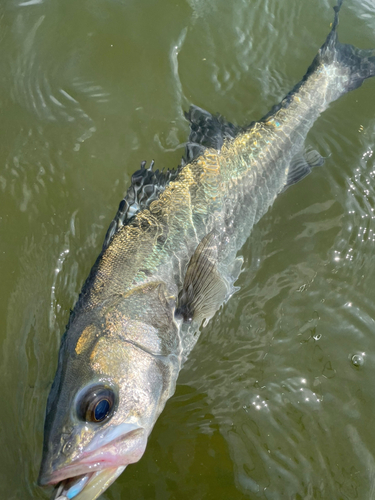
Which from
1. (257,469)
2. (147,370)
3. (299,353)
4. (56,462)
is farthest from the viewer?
(299,353)

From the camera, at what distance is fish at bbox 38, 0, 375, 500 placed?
207 centimetres

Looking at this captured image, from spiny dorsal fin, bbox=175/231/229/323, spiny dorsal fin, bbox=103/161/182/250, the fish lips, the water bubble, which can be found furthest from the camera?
the water bubble

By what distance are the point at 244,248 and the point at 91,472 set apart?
6.97 ft

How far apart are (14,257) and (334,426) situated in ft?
9.56

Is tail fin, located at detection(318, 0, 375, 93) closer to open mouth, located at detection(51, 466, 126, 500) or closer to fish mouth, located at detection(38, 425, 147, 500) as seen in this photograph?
fish mouth, located at detection(38, 425, 147, 500)

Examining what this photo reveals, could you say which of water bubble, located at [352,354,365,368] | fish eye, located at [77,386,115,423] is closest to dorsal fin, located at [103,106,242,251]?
fish eye, located at [77,386,115,423]

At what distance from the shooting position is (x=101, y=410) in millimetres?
2104

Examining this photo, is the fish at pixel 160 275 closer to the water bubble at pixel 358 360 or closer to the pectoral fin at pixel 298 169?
the pectoral fin at pixel 298 169

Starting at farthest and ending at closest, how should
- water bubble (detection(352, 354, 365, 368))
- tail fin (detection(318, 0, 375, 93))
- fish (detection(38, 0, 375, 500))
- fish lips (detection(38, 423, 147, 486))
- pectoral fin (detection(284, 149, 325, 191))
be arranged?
tail fin (detection(318, 0, 375, 93)) → pectoral fin (detection(284, 149, 325, 191)) → water bubble (detection(352, 354, 365, 368)) → fish (detection(38, 0, 375, 500)) → fish lips (detection(38, 423, 147, 486))

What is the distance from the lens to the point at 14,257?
364cm

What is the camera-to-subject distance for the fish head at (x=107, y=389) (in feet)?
6.53

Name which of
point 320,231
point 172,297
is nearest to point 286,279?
point 320,231

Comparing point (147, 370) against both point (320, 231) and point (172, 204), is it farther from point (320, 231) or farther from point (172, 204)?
point (320, 231)

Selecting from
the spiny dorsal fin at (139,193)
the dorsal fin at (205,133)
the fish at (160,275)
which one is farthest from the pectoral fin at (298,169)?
the spiny dorsal fin at (139,193)
